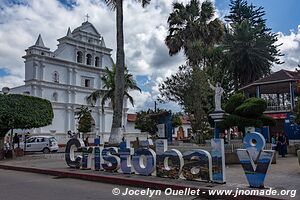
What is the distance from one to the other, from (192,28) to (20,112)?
15.5m

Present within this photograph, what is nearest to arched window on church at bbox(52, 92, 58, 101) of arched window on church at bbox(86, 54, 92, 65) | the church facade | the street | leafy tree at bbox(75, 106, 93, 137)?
the church facade

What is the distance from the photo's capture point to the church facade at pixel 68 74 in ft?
160

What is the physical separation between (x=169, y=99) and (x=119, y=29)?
14336 millimetres

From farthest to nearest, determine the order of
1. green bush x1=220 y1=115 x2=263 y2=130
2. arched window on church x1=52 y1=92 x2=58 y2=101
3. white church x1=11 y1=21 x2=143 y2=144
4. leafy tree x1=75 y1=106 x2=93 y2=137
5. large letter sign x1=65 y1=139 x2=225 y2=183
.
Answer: arched window on church x1=52 y1=92 x2=58 y2=101 < white church x1=11 y1=21 x2=143 y2=144 < leafy tree x1=75 y1=106 x2=93 y2=137 < green bush x1=220 y1=115 x2=263 y2=130 < large letter sign x1=65 y1=139 x2=225 y2=183

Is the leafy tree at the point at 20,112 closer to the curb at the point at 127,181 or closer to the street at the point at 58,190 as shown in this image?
the curb at the point at 127,181

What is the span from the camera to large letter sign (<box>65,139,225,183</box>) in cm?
1077

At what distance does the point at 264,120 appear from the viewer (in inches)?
821

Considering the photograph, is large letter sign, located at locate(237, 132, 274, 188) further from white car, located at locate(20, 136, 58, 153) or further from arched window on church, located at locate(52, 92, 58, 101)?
arched window on church, located at locate(52, 92, 58, 101)

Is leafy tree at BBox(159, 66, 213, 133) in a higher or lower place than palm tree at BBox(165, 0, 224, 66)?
lower

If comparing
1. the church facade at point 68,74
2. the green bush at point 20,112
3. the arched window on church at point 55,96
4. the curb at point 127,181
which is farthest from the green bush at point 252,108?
the arched window on church at point 55,96

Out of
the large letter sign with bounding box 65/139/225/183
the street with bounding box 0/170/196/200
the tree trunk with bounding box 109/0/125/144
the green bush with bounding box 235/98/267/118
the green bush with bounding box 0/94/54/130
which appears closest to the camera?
the street with bounding box 0/170/196/200

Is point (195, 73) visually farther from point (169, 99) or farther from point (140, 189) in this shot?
point (140, 189)

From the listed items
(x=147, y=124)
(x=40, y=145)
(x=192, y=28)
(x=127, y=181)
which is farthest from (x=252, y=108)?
(x=147, y=124)

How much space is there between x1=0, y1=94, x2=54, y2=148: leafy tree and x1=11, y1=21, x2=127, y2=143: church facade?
21.2m
